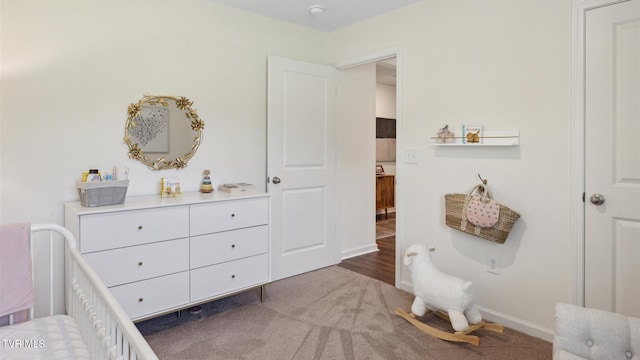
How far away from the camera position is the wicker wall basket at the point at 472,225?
2408mm

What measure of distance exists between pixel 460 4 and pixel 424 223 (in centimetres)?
163

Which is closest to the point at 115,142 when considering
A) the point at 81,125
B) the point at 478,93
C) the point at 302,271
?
the point at 81,125

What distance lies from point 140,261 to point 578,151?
265 cm

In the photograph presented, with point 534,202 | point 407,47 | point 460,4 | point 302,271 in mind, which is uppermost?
point 460,4

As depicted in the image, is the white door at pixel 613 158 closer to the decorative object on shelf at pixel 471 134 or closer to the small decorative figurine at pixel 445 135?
the decorative object on shelf at pixel 471 134

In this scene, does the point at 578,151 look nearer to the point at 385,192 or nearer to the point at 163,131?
the point at 163,131

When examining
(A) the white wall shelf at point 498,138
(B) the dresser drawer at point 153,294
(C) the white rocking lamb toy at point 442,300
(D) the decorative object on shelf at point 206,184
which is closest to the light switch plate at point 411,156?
(A) the white wall shelf at point 498,138

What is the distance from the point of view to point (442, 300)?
2.37 metres

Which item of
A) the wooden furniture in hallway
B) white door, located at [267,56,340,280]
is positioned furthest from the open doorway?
white door, located at [267,56,340,280]

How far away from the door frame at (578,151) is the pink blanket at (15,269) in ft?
8.96

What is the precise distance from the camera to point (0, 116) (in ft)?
7.29

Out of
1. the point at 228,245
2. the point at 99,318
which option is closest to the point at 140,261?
the point at 228,245

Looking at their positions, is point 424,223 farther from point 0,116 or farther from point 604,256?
point 0,116

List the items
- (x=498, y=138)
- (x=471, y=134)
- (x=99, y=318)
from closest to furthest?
(x=99, y=318) → (x=498, y=138) → (x=471, y=134)
